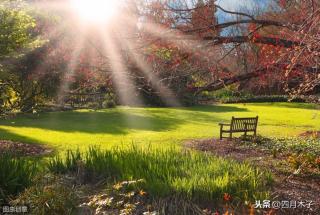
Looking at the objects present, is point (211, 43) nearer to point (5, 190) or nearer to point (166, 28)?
point (166, 28)

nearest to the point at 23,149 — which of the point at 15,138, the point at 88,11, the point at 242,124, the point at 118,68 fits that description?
the point at 15,138

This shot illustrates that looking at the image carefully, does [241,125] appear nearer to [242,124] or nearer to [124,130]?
[242,124]

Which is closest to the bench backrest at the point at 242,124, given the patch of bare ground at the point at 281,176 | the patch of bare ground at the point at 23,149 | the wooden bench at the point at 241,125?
the wooden bench at the point at 241,125

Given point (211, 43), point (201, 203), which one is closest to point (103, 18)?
point (211, 43)

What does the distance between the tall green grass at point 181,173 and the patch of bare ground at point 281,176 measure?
0.47 meters

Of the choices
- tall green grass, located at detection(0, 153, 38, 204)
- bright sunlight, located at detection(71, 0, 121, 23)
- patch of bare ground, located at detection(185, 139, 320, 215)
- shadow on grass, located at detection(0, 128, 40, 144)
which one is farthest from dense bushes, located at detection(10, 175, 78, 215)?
shadow on grass, located at detection(0, 128, 40, 144)

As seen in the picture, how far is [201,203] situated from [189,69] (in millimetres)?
4202

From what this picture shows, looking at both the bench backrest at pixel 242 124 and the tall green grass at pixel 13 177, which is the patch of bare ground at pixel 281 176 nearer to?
the bench backrest at pixel 242 124

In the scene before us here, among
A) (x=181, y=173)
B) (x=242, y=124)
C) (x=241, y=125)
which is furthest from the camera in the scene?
(x=242, y=124)

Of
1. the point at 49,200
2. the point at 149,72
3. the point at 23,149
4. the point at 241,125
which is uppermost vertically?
the point at 149,72

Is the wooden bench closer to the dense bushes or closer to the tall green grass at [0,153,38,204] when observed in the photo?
the tall green grass at [0,153,38,204]

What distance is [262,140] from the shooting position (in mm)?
15406

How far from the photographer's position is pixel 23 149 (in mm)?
14039

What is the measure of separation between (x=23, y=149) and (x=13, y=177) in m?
7.52
